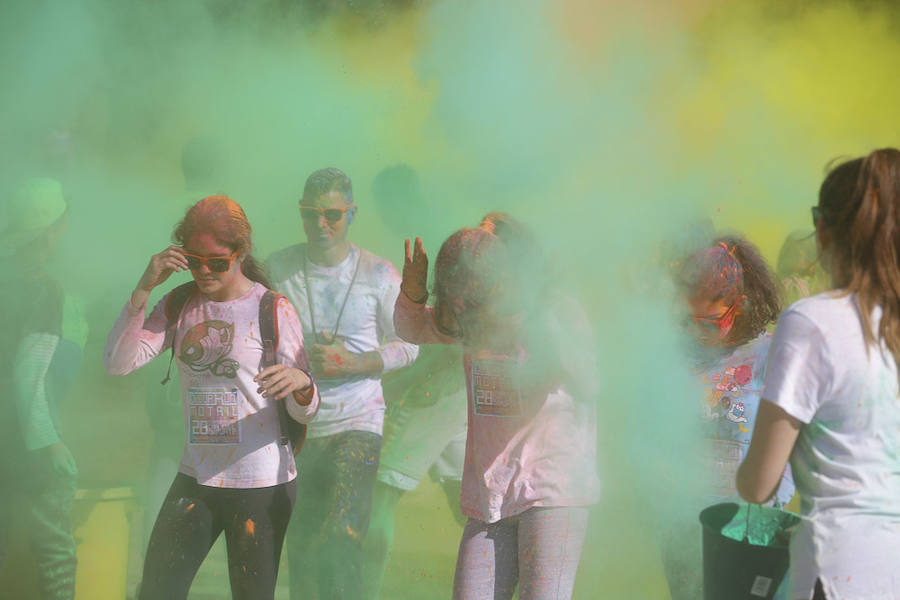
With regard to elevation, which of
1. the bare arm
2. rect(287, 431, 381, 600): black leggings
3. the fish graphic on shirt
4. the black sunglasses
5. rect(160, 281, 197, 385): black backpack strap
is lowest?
rect(287, 431, 381, 600): black leggings

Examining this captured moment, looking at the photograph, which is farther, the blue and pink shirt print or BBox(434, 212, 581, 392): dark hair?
the blue and pink shirt print

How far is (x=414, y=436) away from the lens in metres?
4.42

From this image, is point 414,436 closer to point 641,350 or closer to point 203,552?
point 641,350

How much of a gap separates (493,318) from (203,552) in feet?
3.68

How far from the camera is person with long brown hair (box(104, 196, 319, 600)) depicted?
2863mm

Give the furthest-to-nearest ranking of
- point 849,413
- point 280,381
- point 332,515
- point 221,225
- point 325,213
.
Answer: point 325,213, point 332,515, point 221,225, point 280,381, point 849,413

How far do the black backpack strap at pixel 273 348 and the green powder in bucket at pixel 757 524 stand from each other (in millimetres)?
1338

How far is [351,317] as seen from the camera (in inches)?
154

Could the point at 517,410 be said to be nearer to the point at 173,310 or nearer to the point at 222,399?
the point at 222,399

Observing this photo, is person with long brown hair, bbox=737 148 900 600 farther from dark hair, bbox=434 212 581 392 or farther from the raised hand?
the raised hand

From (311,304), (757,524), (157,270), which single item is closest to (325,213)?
(311,304)

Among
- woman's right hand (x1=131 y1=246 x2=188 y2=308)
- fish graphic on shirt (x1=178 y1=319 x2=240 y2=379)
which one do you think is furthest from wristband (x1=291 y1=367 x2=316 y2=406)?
woman's right hand (x1=131 y1=246 x2=188 y2=308)

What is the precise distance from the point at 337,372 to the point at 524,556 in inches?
51.0

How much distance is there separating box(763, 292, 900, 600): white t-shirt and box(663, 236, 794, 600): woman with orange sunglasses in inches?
41.3
